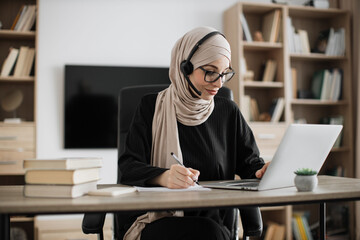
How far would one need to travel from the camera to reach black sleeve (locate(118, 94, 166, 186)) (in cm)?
138

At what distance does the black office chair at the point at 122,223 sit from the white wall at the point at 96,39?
1829mm

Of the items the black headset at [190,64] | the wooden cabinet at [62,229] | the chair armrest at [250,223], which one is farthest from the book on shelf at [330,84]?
the chair armrest at [250,223]

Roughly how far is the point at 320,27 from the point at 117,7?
6.77 ft

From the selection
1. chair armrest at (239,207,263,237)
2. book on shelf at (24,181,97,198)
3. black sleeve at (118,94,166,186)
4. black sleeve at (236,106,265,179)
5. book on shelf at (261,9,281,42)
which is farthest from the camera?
book on shelf at (261,9,281,42)

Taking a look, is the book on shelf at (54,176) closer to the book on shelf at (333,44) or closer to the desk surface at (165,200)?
the desk surface at (165,200)

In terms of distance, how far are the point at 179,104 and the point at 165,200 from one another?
0.72m

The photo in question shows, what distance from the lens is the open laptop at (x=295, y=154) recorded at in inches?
46.5

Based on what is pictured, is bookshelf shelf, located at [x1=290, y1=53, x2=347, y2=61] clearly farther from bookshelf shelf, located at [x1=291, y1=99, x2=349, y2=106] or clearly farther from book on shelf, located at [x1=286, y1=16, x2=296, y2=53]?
bookshelf shelf, located at [x1=291, y1=99, x2=349, y2=106]

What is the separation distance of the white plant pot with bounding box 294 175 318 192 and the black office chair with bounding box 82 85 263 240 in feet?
1.10

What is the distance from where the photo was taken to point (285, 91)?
12.7ft

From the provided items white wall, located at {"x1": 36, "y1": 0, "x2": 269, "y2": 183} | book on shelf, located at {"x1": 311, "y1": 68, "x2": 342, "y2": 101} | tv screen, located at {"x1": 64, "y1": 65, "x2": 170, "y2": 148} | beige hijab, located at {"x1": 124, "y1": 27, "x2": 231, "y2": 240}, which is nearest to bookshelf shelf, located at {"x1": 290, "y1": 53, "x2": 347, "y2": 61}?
book on shelf, located at {"x1": 311, "y1": 68, "x2": 342, "y2": 101}

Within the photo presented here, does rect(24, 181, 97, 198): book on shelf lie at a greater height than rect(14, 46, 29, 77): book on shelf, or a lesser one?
lesser

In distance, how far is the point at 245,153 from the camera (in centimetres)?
179

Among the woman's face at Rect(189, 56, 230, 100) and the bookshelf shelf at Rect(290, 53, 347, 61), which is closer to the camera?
the woman's face at Rect(189, 56, 230, 100)
